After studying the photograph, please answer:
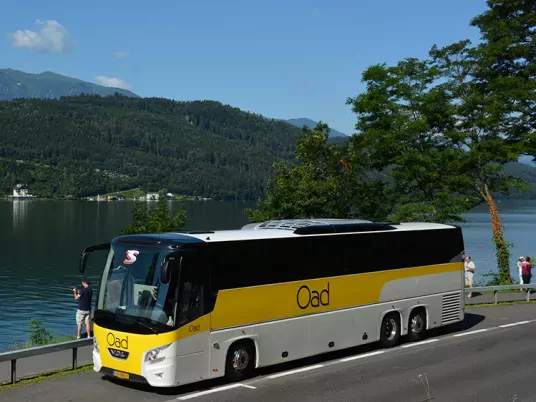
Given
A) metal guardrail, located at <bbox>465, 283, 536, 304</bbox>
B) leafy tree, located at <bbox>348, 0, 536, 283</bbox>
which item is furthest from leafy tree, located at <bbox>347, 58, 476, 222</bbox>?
metal guardrail, located at <bbox>465, 283, 536, 304</bbox>

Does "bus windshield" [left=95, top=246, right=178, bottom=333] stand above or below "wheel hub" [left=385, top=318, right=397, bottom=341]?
above

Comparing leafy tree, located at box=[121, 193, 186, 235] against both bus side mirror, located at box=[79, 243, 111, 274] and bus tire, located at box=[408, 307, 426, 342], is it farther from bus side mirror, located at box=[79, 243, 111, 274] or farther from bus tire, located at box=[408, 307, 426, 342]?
bus side mirror, located at box=[79, 243, 111, 274]

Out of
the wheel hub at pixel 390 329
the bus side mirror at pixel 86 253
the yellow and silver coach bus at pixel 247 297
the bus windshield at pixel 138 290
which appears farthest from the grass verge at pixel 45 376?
the wheel hub at pixel 390 329

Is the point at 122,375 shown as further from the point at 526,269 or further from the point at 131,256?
the point at 526,269

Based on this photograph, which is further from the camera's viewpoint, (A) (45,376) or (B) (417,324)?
(B) (417,324)

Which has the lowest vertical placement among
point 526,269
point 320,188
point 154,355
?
point 154,355

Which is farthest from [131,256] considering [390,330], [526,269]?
[526,269]

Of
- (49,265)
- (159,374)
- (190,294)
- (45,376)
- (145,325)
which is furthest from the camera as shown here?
(49,265)

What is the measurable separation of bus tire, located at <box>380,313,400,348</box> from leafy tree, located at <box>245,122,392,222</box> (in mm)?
17156

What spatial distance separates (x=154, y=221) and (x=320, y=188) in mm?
12281

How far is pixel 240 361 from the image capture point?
14062 millimetres

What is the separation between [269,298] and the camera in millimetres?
14633

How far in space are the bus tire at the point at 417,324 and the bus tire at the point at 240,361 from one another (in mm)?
6297

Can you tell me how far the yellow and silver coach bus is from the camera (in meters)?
12.9
